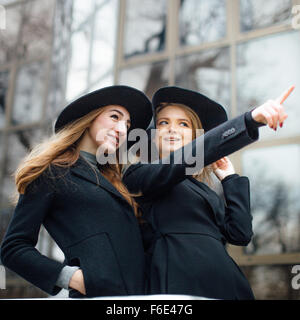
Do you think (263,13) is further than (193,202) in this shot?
Yes

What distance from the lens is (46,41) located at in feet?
11.5

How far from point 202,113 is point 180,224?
1.46 ft

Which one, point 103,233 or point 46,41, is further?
point 46,41

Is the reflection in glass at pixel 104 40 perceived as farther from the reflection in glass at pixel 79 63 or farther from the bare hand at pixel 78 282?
the bare hand at pixel 78 282

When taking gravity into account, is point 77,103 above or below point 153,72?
below

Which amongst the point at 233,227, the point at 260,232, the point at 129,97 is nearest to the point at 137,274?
the point at 233,227

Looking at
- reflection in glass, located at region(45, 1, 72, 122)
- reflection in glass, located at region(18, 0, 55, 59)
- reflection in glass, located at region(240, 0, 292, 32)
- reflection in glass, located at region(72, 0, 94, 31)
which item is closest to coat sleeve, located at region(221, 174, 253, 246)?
reflection in glass, located at region(240, 0, 292, 32)

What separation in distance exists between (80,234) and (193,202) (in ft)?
1.17

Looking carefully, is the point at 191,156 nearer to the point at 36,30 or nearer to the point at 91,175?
the point at 91,175

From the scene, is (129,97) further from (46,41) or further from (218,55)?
(46,41)

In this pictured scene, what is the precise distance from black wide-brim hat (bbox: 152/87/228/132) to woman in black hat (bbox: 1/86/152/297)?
0.19 meters

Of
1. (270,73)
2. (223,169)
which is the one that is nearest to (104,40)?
(270,73)

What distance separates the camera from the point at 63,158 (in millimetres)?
1416

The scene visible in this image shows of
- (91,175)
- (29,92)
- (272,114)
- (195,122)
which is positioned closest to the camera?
(272,114)
